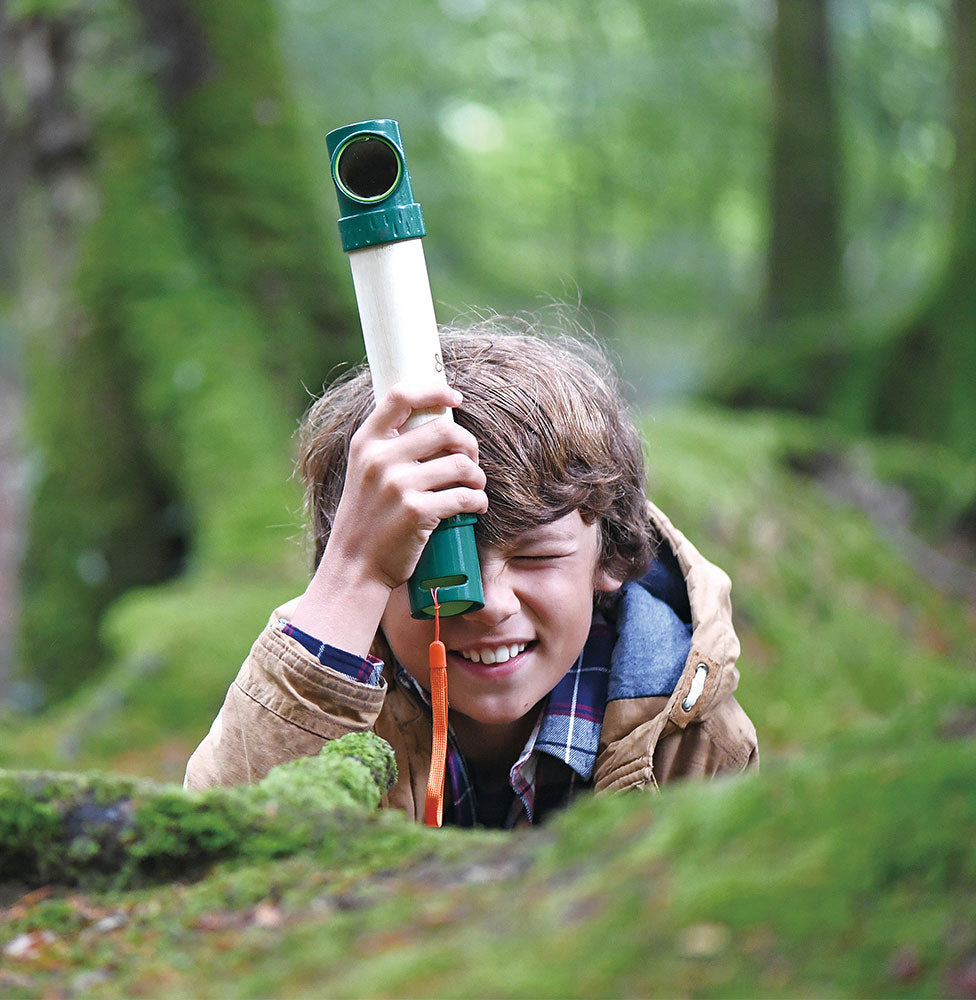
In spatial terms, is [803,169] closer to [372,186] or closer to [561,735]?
[561,735]

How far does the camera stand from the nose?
7.92 ft

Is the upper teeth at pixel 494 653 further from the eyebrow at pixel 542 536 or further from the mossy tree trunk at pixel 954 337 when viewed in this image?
the mossy tree trunk at pixel 954 337

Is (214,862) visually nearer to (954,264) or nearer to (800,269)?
(954,264)

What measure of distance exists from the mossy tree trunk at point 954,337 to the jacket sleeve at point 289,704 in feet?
26.5

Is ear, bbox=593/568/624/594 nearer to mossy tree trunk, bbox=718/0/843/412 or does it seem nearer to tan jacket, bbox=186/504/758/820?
tan jacket, bbox=186/504/758/820

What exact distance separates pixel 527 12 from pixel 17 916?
16637 millimetres

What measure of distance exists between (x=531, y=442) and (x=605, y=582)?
461 mm

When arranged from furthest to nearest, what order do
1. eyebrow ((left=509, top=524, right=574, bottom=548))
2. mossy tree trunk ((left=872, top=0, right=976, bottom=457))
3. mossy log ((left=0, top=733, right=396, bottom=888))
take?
mossy tree trunk ((left=872, top=0, right=976, bottom=457)), eyebrow ((left=509, top=524, right=574, bottom=548)), mossy log ((left=0, top=733, right=396, bottom=888))

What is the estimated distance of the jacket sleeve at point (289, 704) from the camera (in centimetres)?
233

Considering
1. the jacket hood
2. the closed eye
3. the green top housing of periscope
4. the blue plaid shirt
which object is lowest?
the blue plaid shirt

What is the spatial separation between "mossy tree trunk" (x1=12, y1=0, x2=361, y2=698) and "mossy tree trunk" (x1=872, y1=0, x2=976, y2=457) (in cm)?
527

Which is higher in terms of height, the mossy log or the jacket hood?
the mossy log

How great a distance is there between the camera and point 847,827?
1118mm

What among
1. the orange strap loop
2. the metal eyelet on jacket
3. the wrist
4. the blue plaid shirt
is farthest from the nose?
the metal eyelet on jacket
